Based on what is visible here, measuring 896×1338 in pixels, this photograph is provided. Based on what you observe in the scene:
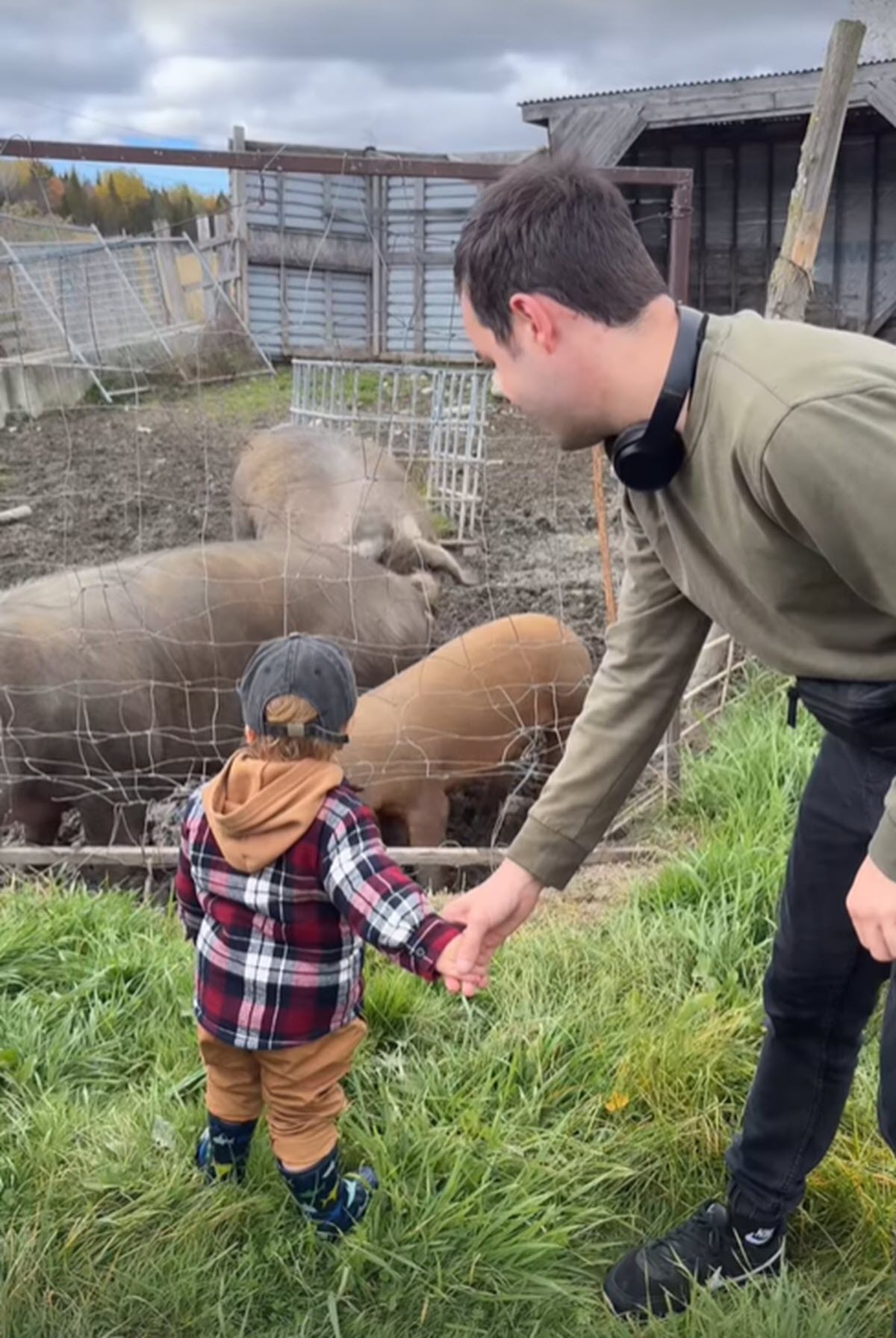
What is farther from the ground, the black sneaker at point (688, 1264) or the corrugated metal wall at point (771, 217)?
the corrugated metal wall at point (771, 217)

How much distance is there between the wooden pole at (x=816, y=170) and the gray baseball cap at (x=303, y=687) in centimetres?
367

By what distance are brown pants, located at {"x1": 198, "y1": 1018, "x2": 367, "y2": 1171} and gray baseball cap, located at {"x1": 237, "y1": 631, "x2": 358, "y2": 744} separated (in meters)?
0.63

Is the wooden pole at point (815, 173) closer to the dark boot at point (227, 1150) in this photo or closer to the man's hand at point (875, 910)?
the dark boot at point (227, 1150)

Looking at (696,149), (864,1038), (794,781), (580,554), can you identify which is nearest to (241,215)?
(580,554)

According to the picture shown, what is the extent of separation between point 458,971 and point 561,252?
47.1 inches

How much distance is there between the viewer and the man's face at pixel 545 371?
68.9 inches

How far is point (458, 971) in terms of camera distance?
87.5 inches

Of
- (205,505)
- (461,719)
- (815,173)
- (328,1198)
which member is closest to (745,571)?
(328,1198)

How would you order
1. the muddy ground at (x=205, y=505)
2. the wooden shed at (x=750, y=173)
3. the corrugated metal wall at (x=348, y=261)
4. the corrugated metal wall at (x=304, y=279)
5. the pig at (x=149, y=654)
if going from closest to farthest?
the pig at (x=149, y=654)
the muddy ground at (x=205, y=505)
the corrugated metal wall at (x=348, y=261)
the corrugated metal wall at (x=304, y=279)
the wooden shed at (x=750, y=173)

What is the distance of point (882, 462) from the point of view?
1542mm

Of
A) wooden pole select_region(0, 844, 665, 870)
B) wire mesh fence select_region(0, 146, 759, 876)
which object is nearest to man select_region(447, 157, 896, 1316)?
wooden pole select_region(0, 844, 665, 870)

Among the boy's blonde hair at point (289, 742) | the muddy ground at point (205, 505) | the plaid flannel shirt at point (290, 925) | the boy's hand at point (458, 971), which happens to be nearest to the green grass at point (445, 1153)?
the plaid flannel shirt at point (290, 925)

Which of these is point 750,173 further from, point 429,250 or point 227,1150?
point 227,1150

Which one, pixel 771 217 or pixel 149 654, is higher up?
pixel 771 217
